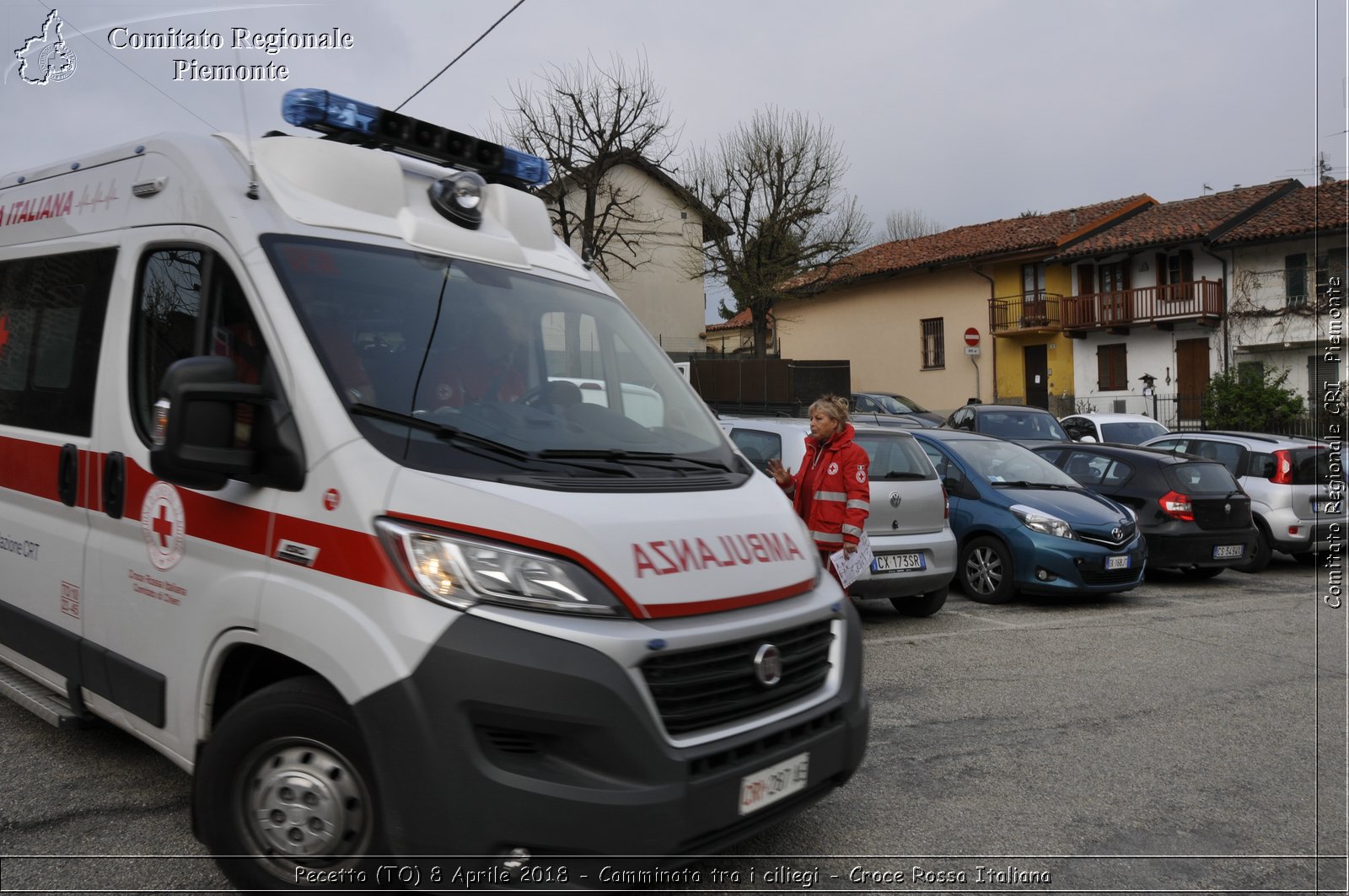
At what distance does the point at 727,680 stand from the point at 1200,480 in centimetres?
974

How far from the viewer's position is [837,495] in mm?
6602

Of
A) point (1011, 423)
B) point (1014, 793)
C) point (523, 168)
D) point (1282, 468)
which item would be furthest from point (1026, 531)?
point (1011, 423)

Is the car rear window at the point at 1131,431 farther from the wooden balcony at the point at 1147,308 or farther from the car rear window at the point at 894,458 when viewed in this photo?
the wooden balcony at the point at 1147,308

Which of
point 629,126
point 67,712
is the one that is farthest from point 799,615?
point 629,126

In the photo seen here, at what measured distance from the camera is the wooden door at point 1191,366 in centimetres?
3347

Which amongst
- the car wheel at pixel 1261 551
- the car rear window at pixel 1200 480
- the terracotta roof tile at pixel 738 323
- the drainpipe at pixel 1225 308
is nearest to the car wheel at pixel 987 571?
the car rear window at pixel 1200 480

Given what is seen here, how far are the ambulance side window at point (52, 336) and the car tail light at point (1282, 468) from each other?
12.5m

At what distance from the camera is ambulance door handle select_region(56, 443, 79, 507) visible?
155 inches

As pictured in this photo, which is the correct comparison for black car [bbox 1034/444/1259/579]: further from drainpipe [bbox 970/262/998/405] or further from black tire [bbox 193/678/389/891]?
drainpipe [bbox 970/262/998/405]

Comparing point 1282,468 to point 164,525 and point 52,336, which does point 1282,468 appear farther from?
point 52,336

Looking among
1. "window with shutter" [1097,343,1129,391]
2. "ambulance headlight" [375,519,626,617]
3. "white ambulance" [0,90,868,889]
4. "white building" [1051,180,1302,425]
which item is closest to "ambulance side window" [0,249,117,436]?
"white ambulance" [0,90,868,889]

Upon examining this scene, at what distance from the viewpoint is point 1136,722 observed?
5.43 m

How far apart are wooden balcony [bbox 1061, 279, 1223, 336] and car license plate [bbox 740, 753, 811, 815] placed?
33969 millimetres

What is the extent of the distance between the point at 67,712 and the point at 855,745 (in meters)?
3.11
